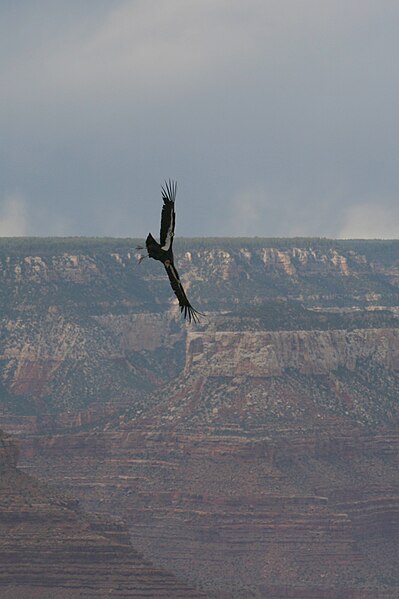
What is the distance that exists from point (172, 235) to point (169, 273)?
4.96ft

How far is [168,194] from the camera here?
326ft

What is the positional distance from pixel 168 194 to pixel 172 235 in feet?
5.11

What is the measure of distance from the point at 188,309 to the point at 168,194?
440 cm

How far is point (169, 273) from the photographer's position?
98625 millimetres

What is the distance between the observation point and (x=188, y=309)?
98.8 m

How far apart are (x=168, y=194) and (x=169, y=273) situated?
3.04 meters

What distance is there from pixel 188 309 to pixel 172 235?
285 centimetres

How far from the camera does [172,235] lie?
99125 millimetres

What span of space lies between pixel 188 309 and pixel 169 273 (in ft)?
4.98
